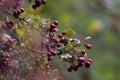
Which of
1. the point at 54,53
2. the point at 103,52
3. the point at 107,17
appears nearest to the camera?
the point at 54,53

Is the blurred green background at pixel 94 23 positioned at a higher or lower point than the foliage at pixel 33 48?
higher

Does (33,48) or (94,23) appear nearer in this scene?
(33,48)

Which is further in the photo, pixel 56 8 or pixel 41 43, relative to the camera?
pixel 56 8

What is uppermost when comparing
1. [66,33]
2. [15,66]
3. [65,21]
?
[65,21]

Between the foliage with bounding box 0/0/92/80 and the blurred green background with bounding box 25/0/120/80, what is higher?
the blurred green background with bounding box 25/0/120/80

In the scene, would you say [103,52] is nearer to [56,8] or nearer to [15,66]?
[56,8]

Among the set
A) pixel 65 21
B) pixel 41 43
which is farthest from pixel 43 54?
pixel 65 21

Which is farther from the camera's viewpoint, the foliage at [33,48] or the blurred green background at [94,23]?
the blurred green background at [94,23]

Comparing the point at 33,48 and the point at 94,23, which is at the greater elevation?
the point at 94,23
